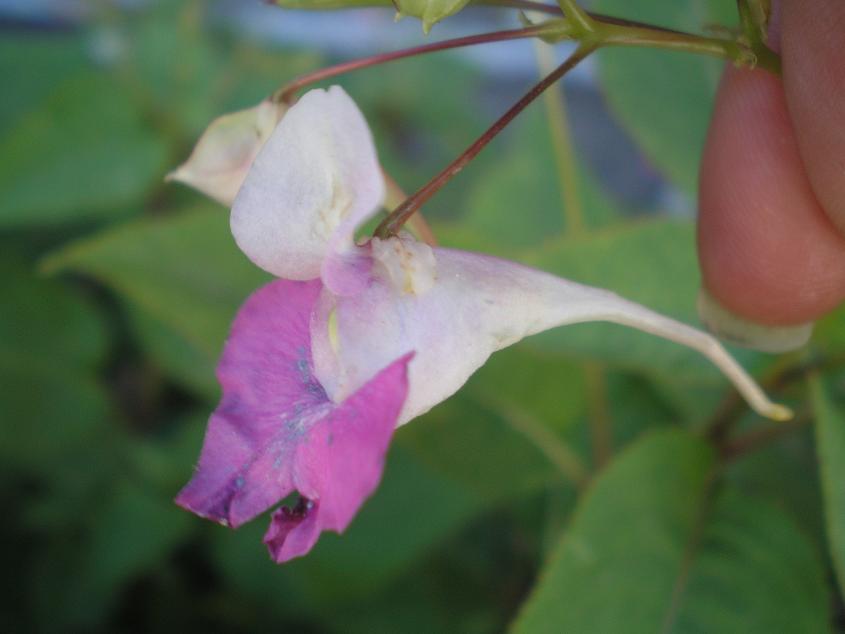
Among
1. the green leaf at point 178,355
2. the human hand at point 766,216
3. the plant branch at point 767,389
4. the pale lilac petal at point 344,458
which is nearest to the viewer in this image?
the pale lilac petal at point 344,458

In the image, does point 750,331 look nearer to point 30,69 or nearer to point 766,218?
point 766,218

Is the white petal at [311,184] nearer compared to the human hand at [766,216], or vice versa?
the white petal at [311,184]

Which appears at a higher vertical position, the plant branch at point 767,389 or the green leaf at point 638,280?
the green leaf at point 638,280

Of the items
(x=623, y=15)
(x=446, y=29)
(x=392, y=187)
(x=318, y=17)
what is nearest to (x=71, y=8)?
(x=318, y=17)

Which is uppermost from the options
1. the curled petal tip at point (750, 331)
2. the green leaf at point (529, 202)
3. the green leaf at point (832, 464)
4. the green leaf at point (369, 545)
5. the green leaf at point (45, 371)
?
the curled petal tip at point (750, 331)

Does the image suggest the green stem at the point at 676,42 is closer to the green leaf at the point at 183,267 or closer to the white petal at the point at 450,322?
the white petal at the point at 450,322

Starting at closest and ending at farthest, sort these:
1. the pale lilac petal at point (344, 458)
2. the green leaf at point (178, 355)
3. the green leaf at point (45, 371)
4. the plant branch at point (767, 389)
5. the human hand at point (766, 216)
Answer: the pale lilac petal at point (344, 458)
the human hand at point (766, 216)
the plant branch at point (767, 389)
the green leaf at point (178, 355)
the green leaf at point (45, 371)

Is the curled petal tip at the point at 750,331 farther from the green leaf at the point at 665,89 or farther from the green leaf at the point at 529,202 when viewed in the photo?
the green leaf at the point at 529,202

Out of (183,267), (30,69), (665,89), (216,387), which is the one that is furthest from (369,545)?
(30,69)

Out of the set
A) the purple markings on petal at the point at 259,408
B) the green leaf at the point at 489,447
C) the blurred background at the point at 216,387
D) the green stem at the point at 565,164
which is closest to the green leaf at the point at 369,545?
the blurred background at the point at 216,387
